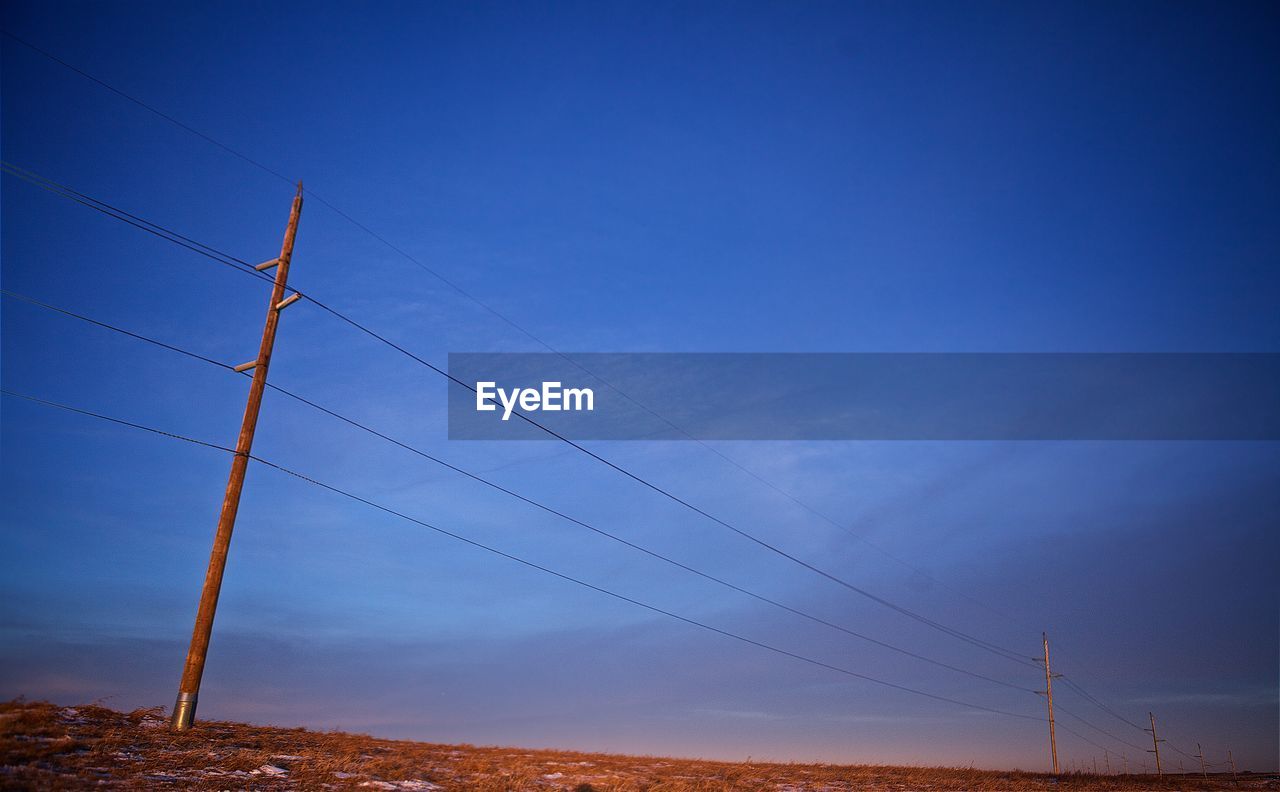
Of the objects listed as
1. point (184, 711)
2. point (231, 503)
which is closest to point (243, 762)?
point (184, 711)

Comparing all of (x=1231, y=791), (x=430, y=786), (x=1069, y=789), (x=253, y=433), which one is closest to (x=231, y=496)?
(x=253, y=433)

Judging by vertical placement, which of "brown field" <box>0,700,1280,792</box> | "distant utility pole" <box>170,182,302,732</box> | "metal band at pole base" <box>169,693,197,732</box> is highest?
"distant utility pole" <box>170,182,302,732</box>

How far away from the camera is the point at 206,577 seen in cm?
1866

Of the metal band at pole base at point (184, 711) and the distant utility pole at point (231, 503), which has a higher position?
the distant utility pole at point (231, 503)

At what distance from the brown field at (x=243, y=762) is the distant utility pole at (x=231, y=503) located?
2.68 ft

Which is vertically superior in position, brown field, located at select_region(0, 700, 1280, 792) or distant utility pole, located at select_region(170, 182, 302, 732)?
distant utility pole, located at select_region(170, 182, 302, 732)

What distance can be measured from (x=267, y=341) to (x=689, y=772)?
67.1 feet

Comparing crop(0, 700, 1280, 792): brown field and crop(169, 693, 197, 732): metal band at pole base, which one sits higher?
crop(169, 693, 197, 732): metal band at pole base

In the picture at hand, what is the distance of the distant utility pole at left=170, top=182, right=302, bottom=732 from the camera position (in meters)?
17.6

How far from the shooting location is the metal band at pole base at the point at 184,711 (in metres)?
17.3

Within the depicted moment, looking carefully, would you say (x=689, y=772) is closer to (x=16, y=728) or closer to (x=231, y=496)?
(x=231, y=496)

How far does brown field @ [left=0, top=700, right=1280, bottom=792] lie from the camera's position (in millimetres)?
12711

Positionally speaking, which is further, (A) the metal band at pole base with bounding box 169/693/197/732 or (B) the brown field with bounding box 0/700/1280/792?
(A) the metal band at pole base with bounding box 169/693/197/732

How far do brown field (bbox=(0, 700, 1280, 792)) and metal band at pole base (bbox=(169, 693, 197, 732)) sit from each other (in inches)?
11.6
